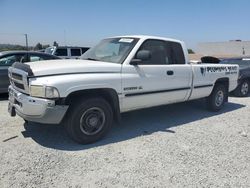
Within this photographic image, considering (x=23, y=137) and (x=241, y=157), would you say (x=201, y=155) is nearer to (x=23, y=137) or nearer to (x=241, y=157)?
(x=241, y=157)

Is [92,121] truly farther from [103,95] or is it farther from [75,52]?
[75,52]

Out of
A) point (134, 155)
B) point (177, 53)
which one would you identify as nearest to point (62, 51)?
point (177, 53)

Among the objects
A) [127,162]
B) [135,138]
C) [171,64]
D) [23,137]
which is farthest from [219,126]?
[23,137]

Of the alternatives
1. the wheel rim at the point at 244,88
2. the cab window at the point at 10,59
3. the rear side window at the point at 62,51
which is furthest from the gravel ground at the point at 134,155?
the rear side window at the point at 62,51

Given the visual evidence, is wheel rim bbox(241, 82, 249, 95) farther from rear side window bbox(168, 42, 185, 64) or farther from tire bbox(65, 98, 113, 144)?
tire bbox(65, 98, 113, 144)

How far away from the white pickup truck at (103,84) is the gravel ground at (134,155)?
0.46m

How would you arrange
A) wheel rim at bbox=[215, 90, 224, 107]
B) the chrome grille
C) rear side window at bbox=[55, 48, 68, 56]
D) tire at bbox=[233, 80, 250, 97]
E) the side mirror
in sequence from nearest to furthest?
the chrome grille → the side mirror → wheel rim at bbox=[215, 90, 224, 107] → tire at bbox=[233, 80, 250, 97] → rear side window at bbox=[55, 48, 68, 56]

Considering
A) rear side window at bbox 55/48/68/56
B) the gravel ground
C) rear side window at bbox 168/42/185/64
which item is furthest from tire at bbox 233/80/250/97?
rear side window at bbox 55/48/68/56

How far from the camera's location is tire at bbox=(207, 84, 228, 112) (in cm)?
720

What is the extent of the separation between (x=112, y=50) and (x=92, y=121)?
1.59 metres

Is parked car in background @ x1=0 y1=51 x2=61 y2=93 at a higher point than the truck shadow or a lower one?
higher

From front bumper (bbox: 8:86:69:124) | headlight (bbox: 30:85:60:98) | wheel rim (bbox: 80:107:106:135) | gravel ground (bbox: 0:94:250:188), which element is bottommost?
gravel ground (bbox: 0:94:250:188)

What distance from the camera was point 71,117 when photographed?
4.40 metres

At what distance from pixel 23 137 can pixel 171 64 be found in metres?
3.37
